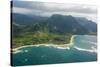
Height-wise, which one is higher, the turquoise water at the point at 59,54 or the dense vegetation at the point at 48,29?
the dense vegetation at the point at 48,29

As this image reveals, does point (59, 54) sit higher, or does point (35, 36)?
point (35, 36)

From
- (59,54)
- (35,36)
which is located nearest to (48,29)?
(35,36)

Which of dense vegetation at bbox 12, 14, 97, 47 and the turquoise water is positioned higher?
dense vegetation at bbox 12, 14, 97, 47

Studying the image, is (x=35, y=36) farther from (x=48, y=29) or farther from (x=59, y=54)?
(x=59, y=54)

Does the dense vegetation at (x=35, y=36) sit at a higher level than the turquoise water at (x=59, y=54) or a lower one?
higher

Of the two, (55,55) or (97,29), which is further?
(97,29)
